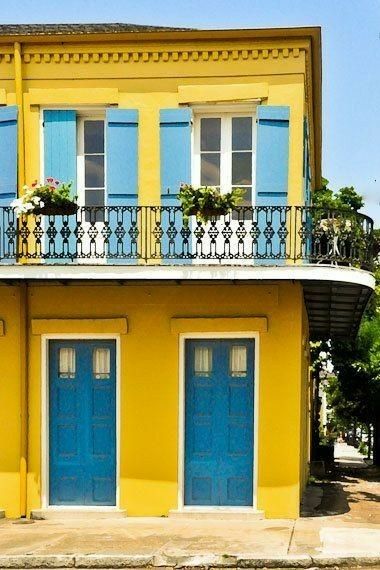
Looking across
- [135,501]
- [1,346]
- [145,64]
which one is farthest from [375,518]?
[145,64]

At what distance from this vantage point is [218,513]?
12.2 metres

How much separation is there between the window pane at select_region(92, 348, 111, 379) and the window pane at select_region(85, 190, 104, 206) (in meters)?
2.17

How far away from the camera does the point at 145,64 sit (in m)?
12.7

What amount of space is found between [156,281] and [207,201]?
148cm

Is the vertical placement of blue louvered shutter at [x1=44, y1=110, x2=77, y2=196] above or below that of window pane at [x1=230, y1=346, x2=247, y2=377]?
above

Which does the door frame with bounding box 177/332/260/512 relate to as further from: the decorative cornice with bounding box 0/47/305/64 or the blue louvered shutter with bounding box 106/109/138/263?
the decorative cornice with bounding box 0/47/305/64

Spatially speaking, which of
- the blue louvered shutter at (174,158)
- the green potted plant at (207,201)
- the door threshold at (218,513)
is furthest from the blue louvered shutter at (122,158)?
the door threshold at (218,513)

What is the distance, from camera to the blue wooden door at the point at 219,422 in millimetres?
12344

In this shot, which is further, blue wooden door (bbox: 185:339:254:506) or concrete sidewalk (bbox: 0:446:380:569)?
blue wooden door (bbox: 185:339:254:506)

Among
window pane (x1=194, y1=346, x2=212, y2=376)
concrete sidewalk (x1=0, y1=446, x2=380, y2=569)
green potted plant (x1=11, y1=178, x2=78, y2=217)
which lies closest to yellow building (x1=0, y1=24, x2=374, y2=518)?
window pane (x1=194, y1=346, x2=212, y2=376)

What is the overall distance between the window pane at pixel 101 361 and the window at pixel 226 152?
286 cm

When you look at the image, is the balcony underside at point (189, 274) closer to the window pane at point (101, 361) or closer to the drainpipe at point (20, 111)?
the window pane at point (101, 361)

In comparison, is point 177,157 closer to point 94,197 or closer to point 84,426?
point 94,197

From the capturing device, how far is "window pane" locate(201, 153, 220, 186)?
12.6 meters
